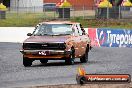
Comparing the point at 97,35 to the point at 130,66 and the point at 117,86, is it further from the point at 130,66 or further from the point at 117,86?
the point at 117,86

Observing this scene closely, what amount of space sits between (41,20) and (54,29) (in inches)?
1325

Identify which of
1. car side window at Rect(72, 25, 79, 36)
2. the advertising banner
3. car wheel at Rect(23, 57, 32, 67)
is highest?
car side window at Rect(72, 25, 79, 36)

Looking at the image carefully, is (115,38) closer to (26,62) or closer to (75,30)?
(75,30)

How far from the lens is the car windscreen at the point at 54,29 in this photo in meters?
23.0

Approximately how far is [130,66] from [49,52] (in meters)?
2.96

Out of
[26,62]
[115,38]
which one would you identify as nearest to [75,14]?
[115,38]

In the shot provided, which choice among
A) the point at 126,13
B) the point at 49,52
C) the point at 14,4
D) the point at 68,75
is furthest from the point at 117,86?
the point at 14,4

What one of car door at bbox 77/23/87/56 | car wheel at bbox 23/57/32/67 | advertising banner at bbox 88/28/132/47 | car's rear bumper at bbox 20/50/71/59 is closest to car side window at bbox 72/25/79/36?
car door at bbox 77/23/87/56

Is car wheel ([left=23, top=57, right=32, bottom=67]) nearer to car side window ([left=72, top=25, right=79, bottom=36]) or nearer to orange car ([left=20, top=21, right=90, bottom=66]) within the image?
orange car ([left=20, top=21, right=90, bottom=66])

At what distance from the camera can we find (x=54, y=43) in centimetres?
2191

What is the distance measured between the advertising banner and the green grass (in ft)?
48.5

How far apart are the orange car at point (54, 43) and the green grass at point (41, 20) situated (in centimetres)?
3114

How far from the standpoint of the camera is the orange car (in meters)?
21.9

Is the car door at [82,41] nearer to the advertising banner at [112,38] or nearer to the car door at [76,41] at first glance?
the car door at [76,41]
